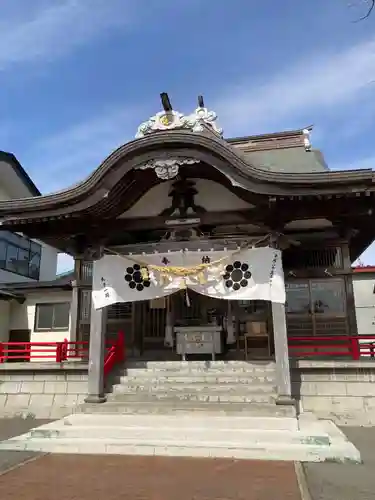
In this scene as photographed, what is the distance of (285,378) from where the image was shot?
8.62 metres

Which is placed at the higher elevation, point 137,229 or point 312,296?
point 137,229

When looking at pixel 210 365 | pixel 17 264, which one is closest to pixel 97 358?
pixel 210 365

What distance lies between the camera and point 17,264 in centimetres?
2095

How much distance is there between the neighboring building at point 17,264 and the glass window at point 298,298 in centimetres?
988

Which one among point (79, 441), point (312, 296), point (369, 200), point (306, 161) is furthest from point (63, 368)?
point (306, 161)

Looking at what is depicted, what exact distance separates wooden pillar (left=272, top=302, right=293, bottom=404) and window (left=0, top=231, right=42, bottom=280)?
49.9ft

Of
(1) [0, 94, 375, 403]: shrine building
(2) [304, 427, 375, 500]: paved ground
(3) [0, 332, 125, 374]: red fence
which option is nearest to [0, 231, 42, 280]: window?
(1) [0, 94, 375, 403]: shrine building

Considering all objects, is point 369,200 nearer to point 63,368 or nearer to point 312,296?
point 312,296

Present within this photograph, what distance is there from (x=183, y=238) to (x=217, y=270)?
1.41m

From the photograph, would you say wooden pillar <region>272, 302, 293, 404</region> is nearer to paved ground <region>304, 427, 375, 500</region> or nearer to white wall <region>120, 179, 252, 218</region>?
paved ground <region>304, 427, 375, 500</region>

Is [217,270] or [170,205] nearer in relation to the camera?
[217,270]

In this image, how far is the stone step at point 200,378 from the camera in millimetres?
9297

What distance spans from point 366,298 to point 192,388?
43.4 feet

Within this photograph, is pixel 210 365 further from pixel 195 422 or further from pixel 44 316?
pixel 44 316
